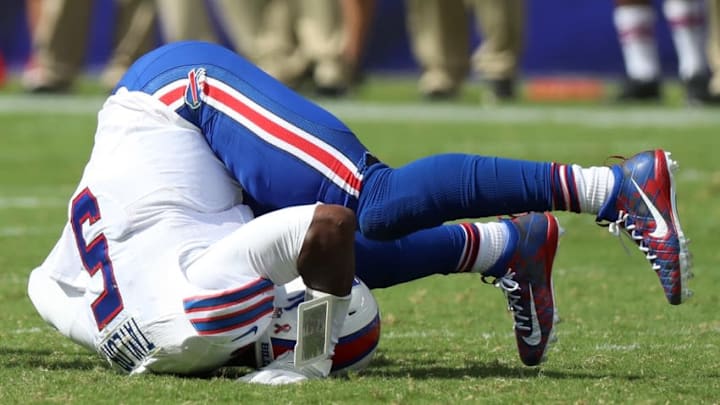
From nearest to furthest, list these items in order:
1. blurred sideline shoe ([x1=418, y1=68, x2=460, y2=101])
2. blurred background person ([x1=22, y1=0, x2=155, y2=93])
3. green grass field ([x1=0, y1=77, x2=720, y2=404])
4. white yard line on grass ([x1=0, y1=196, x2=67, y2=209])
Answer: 1. green grass field ([x1=0, y1=77, x2=720, y2=404])
2. white yard line on grass ([x1=0, y1=196, x2=67, y2=209])
3. blurred background person ([x1=22, y1=0, x2=155, y2=93])
4. blurred sideline shoe ([x1=418, y1=68, x2=460, y2=101])

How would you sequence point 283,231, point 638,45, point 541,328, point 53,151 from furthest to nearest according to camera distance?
point 638,45 < point 53,151 < point 541,328 < point 283,231

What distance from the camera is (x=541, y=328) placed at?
13.0 ft

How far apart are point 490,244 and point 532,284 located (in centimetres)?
14

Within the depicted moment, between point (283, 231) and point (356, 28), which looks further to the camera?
point (356, 28)

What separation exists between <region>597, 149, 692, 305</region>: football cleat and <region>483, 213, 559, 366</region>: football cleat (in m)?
0.31

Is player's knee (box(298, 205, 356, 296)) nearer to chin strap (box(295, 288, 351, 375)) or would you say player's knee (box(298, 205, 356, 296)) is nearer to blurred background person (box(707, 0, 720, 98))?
chin strap (box(295, 288, 351, 375))

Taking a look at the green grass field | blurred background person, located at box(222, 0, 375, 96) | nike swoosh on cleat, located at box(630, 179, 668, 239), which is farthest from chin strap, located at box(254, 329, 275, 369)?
blurred background person, located at box(222, 0, 375, 96)

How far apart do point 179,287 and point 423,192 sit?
60 cm

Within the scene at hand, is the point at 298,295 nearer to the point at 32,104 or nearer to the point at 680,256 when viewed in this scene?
the point at 680,256

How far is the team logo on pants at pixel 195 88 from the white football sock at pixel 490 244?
75 cm

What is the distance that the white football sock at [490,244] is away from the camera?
401 cm

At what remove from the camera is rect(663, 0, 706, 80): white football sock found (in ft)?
36.0

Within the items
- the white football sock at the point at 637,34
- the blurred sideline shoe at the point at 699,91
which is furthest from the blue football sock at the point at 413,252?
the blurred sideline shoe at the point at 699,91

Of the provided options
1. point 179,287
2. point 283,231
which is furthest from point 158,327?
point 283,231
